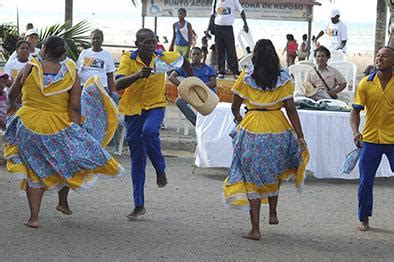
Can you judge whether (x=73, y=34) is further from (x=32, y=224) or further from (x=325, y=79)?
(x=32, y=224)

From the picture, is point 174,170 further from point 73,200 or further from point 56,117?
point 56,117

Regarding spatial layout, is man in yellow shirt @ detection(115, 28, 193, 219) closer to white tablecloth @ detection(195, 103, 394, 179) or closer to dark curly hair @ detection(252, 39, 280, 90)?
dark curly hair @ detection(252, 39, 280, 90)

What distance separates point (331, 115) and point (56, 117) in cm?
441

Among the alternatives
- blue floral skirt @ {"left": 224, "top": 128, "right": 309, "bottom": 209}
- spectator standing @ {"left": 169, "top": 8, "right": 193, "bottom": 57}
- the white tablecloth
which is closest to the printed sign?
spectator standing @ {"left": 169, "top": 8, "right": 193, "bottom": 57}

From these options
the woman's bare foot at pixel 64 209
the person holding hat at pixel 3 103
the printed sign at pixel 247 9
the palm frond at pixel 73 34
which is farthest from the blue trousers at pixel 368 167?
the printed sign at pixel 247 9

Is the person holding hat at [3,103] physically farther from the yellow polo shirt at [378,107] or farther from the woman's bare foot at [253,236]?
the yellow polo shirt at [378,107]

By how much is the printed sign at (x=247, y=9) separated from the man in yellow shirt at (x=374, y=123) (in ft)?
55.7

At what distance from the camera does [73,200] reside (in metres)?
9.88

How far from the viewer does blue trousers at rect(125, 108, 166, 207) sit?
891cm

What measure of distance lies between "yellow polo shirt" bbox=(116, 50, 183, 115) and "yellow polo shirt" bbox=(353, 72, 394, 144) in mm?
1787

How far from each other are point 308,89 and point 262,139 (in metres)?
5.05

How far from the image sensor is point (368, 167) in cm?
888

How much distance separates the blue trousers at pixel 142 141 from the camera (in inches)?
351

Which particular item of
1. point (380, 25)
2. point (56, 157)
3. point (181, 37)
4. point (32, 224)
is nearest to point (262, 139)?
point (56, 157)
